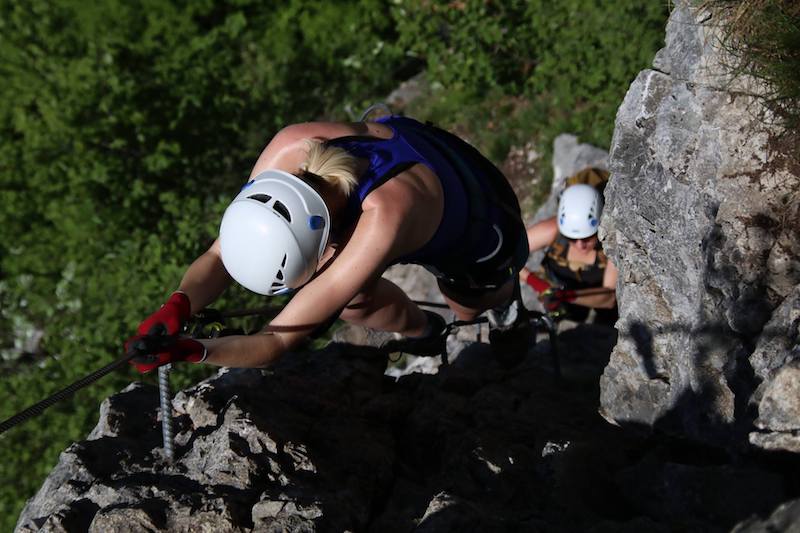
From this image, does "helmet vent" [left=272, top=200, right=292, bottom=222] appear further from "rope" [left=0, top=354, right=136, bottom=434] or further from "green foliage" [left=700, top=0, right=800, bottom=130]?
"green foliage" [left=700, top=0, right=800, bottom=130]

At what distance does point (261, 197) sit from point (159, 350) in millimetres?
756

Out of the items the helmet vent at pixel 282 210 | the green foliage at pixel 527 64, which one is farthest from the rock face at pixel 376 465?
the green foliage at pixel 527 64

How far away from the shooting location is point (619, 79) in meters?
8.80

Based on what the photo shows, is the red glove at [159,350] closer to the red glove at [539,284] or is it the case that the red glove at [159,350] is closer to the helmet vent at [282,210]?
the helmet vent at [282,210]

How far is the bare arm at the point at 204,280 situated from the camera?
4.13m

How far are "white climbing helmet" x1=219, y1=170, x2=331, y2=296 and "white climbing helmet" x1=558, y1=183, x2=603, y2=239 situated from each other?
288 cm

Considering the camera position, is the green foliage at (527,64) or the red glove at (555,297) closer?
the red glove at (555,297)

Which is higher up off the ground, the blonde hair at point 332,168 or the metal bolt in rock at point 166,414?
the blonde hair at point 332,168

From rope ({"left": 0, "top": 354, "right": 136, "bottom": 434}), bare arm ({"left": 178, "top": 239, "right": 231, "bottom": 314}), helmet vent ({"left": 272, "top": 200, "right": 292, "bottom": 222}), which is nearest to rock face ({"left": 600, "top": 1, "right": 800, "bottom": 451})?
helmet vent ({"left": 272, "top": 200, "right": 292, "bottom": 222})

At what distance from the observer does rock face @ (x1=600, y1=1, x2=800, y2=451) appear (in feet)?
11.7

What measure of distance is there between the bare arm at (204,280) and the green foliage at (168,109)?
4.16m

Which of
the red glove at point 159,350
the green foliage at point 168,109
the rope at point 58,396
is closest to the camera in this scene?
the rope at point 58,396

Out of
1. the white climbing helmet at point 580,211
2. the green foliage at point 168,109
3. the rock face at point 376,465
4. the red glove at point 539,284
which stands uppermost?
the green foliage at point 168,109

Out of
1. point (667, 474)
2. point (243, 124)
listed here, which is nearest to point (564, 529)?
point (667, 474)
